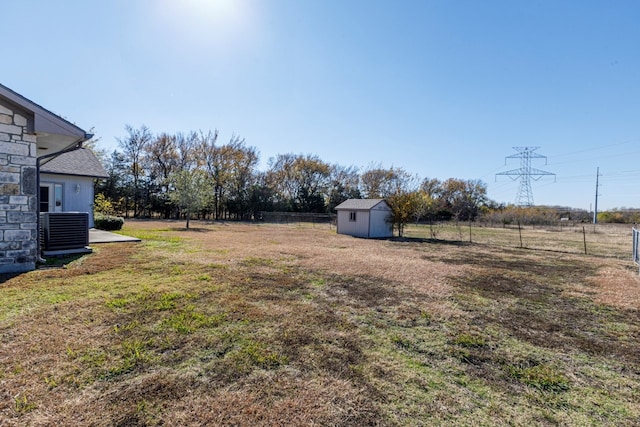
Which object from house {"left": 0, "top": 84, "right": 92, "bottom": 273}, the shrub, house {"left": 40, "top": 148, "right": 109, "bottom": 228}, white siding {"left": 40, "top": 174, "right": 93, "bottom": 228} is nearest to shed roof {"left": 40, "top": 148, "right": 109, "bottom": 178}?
house {"left": 40, "top": 148, "right": 109, "bottom": 228}

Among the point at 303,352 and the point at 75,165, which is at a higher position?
the point at 75,165

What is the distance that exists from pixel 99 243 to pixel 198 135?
28891mm

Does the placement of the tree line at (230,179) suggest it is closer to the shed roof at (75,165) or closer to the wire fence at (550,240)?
the wire fence at (550,240)

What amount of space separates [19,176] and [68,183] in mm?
8016

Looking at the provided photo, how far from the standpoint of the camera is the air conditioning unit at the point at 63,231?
693cm

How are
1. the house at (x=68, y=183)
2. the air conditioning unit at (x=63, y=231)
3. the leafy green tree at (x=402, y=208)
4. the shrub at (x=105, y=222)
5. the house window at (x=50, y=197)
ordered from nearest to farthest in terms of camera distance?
the air conditioning unit at (x=63, y=231) < the house window at (x=50, y=197) < the house at (x=68, y=183) < the shrub at (x=105, y=222) < the leafy green tree at (x=402, y=208)

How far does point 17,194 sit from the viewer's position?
528 cm

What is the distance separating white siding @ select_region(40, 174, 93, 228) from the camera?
37.8 ft

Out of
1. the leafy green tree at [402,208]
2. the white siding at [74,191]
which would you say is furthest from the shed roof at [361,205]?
the white siding at [74,191]

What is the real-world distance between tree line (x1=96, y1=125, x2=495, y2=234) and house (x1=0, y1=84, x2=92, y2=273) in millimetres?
22575

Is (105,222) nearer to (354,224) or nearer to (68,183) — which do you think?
(68,183)

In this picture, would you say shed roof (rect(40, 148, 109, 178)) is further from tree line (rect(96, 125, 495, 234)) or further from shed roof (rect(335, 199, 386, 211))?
tree line (rect(96, 125, 495, 234))

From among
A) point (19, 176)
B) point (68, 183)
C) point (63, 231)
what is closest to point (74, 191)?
point (68, 183)

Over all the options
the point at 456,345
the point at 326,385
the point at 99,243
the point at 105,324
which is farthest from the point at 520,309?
the point at 99,243
